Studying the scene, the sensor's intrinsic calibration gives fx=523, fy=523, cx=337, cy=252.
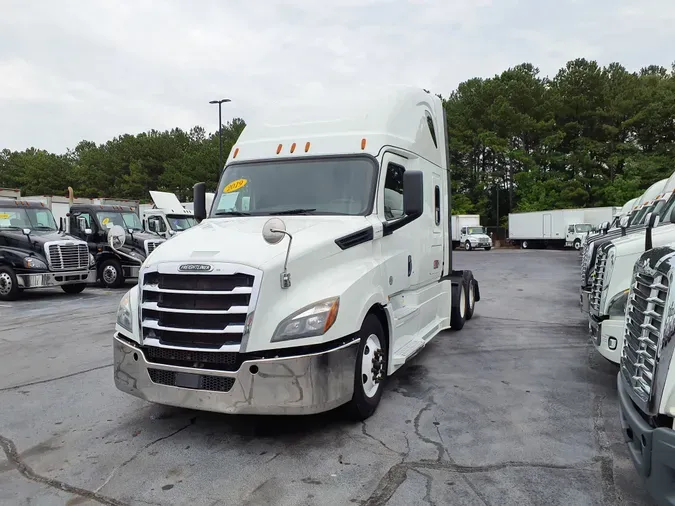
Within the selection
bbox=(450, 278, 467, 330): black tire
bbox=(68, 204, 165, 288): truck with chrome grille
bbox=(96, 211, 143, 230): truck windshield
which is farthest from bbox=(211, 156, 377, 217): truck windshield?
bbox=(96, 211, 143, 230): truck windshield

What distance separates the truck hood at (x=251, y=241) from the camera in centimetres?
406

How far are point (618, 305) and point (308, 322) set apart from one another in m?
3.06

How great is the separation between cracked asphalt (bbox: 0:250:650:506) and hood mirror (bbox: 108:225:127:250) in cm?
848

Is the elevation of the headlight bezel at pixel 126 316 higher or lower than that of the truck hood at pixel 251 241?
lower

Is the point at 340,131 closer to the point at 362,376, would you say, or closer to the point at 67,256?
the point at 362,376

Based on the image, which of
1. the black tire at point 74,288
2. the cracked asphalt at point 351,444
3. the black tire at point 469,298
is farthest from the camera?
the black tire at point 74,288

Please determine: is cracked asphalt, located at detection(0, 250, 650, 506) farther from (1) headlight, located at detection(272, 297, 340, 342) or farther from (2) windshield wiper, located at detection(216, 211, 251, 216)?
(2) windshield wiper, located at detection(216, 211, 251, 216)

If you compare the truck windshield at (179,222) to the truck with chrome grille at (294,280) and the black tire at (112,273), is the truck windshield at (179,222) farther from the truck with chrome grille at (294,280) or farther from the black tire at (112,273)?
the truck with chrome grille at (294,280)

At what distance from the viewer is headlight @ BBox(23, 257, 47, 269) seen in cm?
1314

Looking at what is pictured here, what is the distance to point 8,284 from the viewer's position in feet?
43.4

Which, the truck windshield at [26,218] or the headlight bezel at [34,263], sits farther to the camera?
the truck windshield at [26,218]

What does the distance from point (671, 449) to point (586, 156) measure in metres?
47.3

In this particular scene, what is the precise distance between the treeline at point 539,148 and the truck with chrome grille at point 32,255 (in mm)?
38026

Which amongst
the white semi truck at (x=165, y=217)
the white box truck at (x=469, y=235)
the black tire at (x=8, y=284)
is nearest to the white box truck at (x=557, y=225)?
the white box truck at (x=469, y=235)
